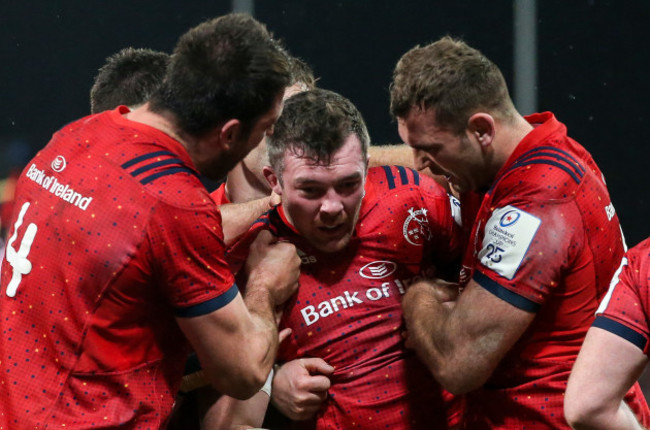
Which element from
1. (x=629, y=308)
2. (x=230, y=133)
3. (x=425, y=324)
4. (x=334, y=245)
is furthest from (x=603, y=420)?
(x=230, y=133)

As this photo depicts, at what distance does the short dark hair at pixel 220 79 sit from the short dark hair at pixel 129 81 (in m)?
0.71

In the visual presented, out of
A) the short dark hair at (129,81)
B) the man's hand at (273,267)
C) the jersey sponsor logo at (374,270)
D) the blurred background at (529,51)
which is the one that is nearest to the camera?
the man's hand at (273,267)

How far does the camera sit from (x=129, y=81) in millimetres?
2455

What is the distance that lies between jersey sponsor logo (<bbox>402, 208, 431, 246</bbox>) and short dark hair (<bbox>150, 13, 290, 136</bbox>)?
54 centimetres

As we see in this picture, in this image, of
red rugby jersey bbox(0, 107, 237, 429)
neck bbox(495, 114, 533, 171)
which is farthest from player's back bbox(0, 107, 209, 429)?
neck bbox(495, 114, 533, 171)

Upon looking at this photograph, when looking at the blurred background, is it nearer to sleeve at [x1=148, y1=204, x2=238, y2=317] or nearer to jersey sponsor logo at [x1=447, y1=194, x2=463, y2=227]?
jersey sponsor logo at [x1=447, y1=194, x2=463, y2=227]

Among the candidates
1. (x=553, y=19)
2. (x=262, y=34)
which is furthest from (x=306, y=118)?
(x=553, y=19)

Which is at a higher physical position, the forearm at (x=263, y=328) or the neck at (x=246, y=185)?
the forearm at (x=263, y=328)

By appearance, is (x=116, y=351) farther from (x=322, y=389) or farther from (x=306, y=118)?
(x=306, y=118)

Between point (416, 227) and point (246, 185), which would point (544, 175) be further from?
point (246, 185)

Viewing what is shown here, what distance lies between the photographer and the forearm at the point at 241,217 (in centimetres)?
220

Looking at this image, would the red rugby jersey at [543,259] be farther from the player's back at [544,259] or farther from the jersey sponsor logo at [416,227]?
the jersey sponsor logo at [416,227]

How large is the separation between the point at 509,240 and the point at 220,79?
0.65 m

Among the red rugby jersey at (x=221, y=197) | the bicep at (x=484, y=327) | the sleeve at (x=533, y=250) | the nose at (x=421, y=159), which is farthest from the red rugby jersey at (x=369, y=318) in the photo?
the red rugby jersey at (x=221, y=197)
